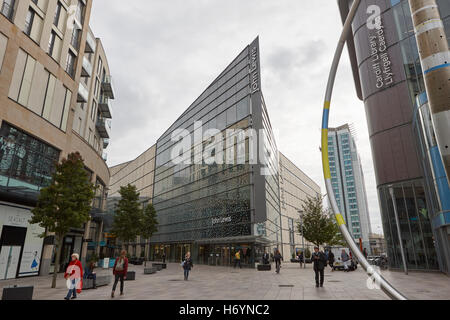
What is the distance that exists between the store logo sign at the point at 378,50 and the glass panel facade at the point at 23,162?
28.6 m

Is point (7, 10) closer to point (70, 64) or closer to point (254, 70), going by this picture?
point (70, 64)

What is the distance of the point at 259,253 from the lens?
112ft

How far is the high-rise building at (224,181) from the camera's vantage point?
35312mm

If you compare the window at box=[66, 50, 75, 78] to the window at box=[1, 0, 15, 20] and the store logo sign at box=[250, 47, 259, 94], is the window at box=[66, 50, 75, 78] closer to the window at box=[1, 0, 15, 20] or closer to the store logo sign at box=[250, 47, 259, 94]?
the window at box=[1, 0, 15, 20]

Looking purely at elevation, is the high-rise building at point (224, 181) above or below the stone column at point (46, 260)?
above

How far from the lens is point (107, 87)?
40.7m

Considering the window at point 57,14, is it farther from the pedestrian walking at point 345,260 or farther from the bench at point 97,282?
the pedestrian walking at point 345,260

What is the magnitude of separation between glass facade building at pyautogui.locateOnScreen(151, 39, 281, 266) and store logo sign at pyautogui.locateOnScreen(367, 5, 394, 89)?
13667mm

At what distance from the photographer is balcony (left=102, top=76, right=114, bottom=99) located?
40.2m

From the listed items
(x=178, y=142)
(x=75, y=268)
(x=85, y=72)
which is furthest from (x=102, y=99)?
(x=75, y=268)

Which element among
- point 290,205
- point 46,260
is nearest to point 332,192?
point 46,260

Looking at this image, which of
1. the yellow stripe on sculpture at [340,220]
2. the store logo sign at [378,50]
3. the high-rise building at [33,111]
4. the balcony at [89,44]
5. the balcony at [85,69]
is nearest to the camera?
the yellow stripe on sculpture at [340,220]

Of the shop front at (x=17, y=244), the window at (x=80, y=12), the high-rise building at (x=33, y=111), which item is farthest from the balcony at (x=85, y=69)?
the shop front at (x=17, y=244)

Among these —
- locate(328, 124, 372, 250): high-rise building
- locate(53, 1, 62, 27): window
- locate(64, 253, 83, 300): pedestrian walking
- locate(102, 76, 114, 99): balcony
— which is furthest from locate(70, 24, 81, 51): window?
locate(328, 124, 372, 250): high-rise building
